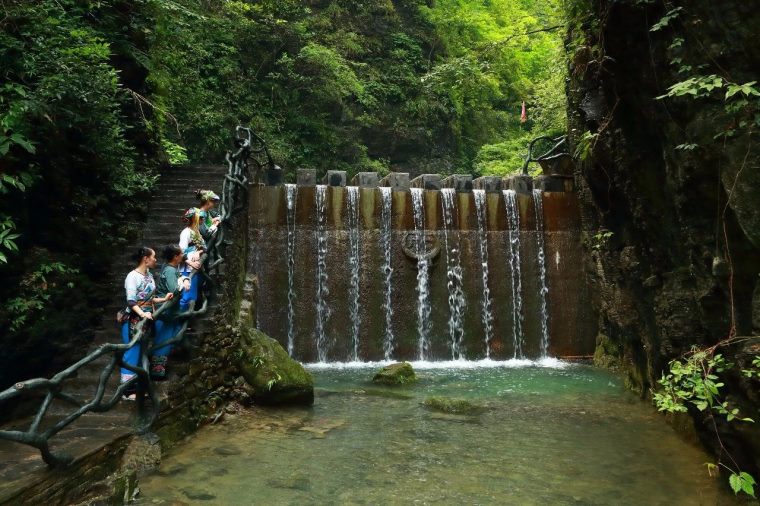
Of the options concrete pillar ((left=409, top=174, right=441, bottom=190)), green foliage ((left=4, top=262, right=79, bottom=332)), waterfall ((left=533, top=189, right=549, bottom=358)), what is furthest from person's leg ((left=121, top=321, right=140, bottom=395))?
waterfall ((left=533, top=189, right=549, bottom=358))

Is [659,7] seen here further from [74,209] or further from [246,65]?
[246,65]

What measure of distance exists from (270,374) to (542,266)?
754 cm

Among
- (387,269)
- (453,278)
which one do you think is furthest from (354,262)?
(453,278)

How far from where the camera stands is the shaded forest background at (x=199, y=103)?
565 centimetres

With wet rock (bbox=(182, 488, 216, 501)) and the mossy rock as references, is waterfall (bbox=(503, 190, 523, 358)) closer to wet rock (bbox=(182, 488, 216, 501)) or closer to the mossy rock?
the mossy rock

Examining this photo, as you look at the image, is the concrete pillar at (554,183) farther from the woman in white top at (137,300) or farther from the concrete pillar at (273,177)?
the woman in white top at (137,300)

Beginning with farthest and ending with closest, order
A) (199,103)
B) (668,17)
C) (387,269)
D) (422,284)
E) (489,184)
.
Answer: (199,103), (489,184), (422,284), (387,269), (668,17)

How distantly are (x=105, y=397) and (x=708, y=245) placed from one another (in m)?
5.84

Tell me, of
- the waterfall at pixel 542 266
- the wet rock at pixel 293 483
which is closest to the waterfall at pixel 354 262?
the waterfall at pixel 542 266

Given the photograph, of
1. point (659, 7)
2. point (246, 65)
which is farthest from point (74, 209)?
Answer: point (246, 65)

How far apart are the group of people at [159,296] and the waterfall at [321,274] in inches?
194

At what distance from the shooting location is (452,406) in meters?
7.32

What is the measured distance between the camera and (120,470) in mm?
4465

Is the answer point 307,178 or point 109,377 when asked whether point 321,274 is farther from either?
point 109,377
